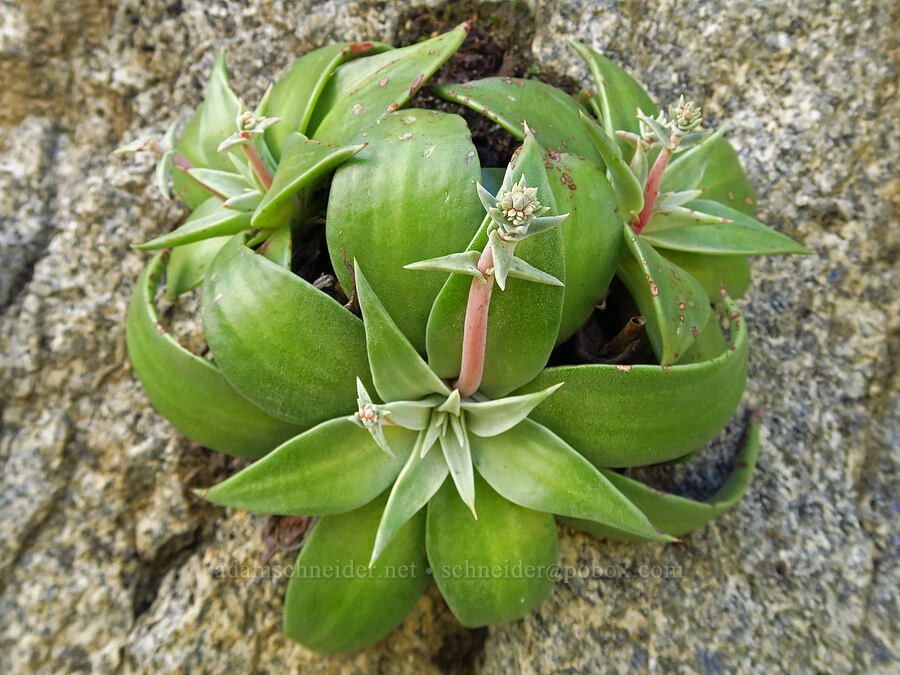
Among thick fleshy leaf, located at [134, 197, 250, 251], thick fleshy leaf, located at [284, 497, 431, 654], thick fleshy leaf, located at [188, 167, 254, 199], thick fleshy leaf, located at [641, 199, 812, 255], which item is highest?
thick fleshy leaf, located at [188, 167, 254, 199]

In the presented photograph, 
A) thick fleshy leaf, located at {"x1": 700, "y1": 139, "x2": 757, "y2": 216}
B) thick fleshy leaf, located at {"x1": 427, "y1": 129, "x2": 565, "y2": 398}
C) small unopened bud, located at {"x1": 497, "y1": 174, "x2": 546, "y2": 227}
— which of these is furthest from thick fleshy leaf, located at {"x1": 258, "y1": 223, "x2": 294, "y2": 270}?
thick fleshy leaf, located at {"x1": 700, "y1": 139, "x2": 757, "y2": 216}

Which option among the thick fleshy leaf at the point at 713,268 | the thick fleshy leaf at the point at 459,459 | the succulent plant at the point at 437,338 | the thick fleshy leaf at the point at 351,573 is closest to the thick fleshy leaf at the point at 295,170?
the succulent plant at the point at 437,338

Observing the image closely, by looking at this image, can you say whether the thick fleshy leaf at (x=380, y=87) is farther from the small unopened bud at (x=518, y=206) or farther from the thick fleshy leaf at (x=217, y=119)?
the small unopened bud at (x=518, y=206)

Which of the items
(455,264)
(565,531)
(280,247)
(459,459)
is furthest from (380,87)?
(565,531)

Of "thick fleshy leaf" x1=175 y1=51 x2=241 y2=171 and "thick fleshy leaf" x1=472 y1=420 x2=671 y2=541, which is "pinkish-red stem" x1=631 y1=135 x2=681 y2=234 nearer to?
"thick fleshy leaf" x1=472 y1=420 x2=671 y2=541

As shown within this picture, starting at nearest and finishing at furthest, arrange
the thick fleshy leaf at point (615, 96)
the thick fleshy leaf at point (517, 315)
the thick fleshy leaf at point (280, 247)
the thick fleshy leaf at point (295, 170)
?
the thick fleshy leaf at point (517, 315) → the thick fleshy leaf at point (295, 170) → the thick fleshy leaf at point (280, 247) → the thick fleshy leaf at point (615, 96)

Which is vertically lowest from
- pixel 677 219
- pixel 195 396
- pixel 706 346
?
pixel 195 396

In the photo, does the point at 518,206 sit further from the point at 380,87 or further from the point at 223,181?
the point at 223,181
